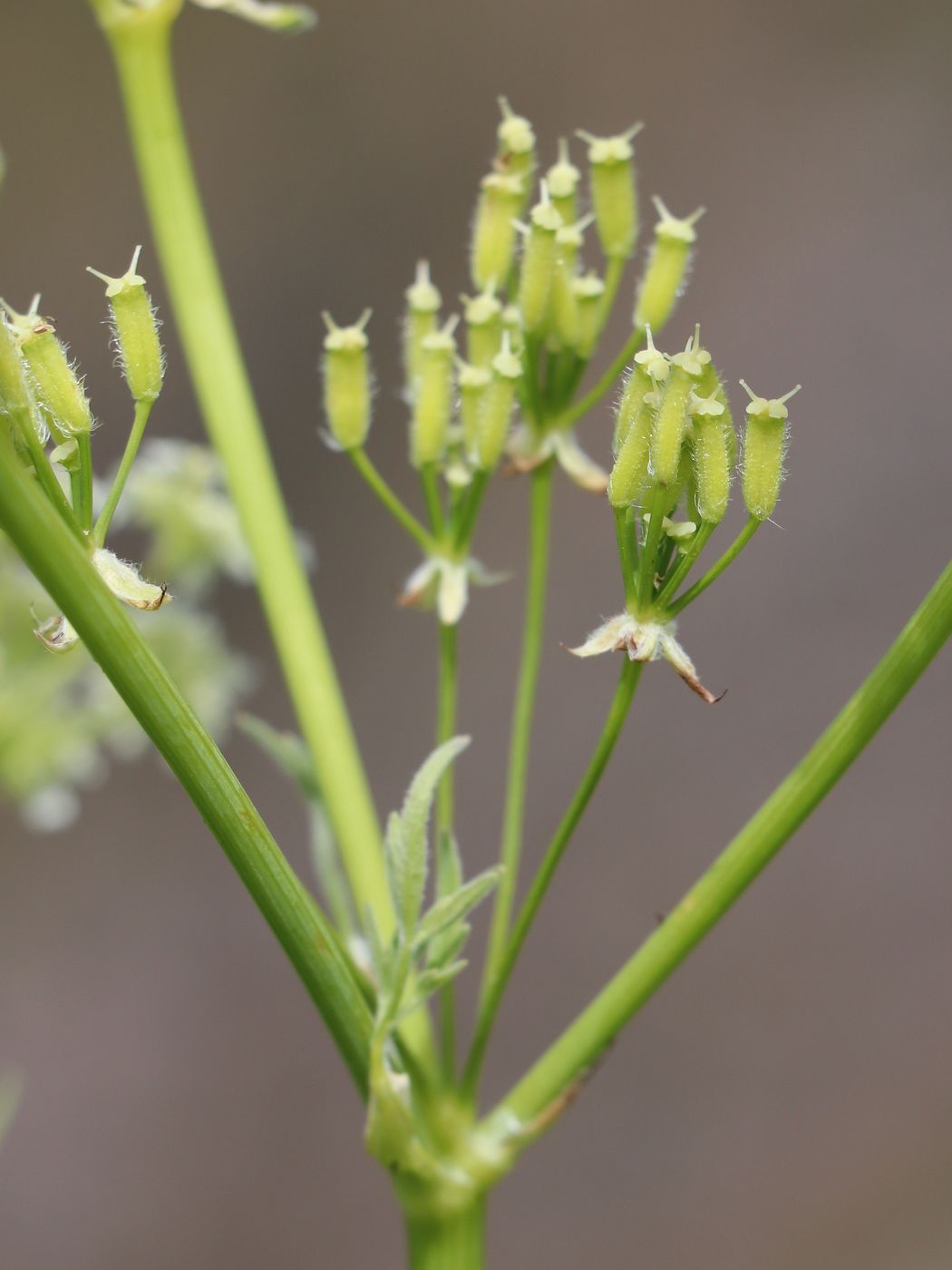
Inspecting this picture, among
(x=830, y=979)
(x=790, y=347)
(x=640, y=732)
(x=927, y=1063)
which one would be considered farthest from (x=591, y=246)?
(x=927, y=1063)

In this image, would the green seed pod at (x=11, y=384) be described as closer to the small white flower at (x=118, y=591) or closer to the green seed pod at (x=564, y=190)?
the small white flower at (x=118, y=591)

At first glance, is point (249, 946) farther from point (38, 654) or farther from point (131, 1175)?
point (38, 654)

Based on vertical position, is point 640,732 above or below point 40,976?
above

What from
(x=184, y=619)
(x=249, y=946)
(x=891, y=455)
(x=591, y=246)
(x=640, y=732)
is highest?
(x=184, y=619)

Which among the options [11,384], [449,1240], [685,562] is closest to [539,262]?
[685,562]

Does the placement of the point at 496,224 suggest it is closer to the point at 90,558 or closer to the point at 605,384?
the point at 605,384

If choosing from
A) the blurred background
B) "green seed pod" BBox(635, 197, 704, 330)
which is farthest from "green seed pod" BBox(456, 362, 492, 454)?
the blurred background
